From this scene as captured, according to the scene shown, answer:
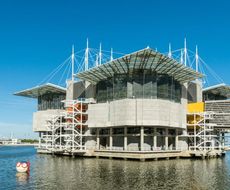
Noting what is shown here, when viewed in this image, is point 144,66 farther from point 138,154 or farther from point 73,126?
point 73,126

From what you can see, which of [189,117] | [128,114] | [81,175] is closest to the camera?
[81,175]

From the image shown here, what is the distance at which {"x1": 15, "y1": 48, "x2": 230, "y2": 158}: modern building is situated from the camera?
86.6m

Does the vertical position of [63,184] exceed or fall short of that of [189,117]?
it falls short

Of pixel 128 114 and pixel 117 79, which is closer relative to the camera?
pixel 128 114

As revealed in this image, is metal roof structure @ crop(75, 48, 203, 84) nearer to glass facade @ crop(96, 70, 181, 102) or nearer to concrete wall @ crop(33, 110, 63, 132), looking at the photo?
glass facade @ crop(96, 70, 181, 102)

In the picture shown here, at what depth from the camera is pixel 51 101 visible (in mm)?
127312

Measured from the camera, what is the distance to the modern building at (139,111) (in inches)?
3408

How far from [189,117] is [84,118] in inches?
1351

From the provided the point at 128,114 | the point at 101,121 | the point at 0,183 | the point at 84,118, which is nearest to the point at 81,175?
the point at 0,183

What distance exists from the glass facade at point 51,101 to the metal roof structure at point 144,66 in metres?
28.4

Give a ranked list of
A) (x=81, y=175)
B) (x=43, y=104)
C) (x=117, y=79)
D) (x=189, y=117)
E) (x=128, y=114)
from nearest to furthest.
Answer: (x=81, y=175)
(x=128, y=114)
(x=117, y=79)
(x=189, y=117)
(x=43, y=104)

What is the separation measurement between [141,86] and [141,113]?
8212 millimetres

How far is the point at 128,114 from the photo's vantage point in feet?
284

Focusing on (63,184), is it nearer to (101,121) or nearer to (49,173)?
(49,173)
